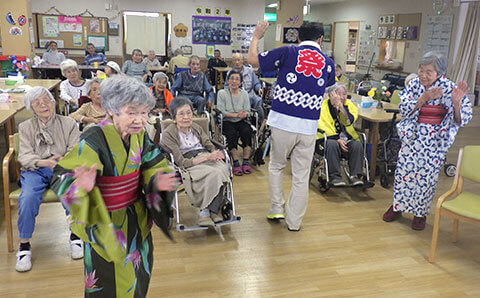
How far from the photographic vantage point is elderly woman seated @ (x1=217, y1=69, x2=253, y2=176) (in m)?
4.71

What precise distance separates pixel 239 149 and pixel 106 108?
3.99 metres

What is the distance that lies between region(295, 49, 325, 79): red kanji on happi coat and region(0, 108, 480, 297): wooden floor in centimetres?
124

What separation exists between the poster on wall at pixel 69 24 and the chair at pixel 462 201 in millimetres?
9433

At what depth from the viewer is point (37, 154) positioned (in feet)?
9.54

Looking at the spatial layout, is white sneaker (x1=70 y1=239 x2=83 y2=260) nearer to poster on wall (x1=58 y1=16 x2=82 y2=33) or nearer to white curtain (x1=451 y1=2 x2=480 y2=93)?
white curtain (x1=451 y1=2 x2=480 y2=93)

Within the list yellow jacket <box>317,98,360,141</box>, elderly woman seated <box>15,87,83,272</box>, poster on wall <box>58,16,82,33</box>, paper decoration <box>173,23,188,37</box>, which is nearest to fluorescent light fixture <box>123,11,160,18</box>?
paper decoration <box>173,23,188,37</box>

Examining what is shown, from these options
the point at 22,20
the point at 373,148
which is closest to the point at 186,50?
the point at 22,20

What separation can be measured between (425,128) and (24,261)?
2.98 m

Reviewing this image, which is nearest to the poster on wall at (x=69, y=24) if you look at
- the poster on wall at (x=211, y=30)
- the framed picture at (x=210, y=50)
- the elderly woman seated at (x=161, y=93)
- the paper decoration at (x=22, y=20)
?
the paper decoration at (x=22, y=20)

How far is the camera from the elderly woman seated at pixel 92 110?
12.5ft

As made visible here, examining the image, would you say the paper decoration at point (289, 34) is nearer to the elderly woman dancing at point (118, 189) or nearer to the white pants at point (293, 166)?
the white pants at point (293, 166)

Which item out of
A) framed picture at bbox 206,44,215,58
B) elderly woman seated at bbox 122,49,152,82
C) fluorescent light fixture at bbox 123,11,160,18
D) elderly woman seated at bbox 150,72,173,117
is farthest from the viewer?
framed picture at bbox 206,44,215,58

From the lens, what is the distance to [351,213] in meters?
3.77

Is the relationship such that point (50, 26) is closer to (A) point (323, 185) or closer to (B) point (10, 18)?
(B) point (10, 18)
